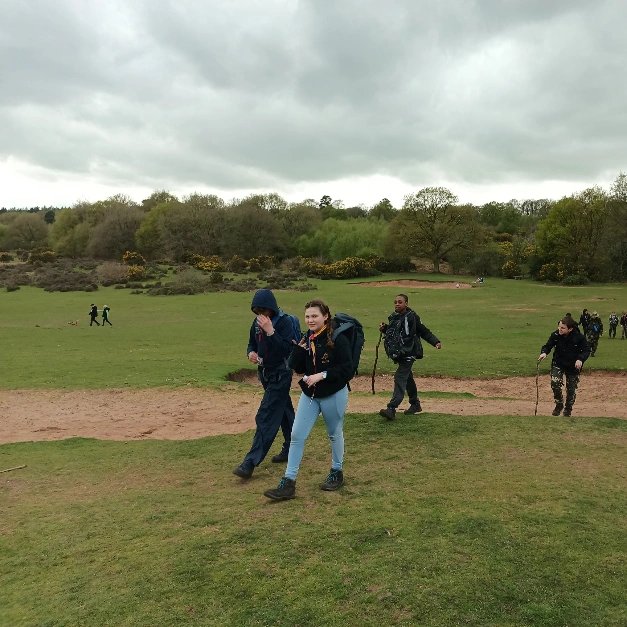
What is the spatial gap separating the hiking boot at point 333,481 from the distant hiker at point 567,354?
16.6 ft

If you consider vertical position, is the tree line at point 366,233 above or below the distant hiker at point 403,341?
above

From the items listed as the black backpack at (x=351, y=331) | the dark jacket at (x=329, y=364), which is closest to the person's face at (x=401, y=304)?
the black backpack at (x=351, y=331)

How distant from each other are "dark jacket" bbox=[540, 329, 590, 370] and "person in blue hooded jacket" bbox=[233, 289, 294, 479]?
5.25 m

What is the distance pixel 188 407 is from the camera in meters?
12.1

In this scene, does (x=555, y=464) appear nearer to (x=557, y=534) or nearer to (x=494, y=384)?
(x=557, y=534)

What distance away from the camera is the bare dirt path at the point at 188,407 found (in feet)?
33.8

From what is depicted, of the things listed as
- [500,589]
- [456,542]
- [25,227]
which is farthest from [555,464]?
[25,227]

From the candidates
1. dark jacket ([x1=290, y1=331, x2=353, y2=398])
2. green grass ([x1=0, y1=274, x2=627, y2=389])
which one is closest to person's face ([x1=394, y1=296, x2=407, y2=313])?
dark jacket ([x1=290, y1=331, x2=353, y2=398])

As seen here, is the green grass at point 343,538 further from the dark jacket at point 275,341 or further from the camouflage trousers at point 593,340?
the camouflage trousers at point 593,340

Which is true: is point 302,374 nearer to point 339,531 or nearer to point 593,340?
point 339,531

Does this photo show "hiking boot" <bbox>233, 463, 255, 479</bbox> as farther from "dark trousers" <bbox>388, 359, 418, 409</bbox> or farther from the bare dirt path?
the bare dirt path

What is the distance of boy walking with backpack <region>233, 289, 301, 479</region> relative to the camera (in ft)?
20.6

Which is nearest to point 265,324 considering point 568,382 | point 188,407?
point 568,382

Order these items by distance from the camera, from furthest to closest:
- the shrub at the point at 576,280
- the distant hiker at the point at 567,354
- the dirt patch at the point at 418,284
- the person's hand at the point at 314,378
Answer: the dirt patch at the point at 418,284
the shrub at the point at 576,280
the distant hiker at the point at 567,354
the person's hand at the point at 314,378
